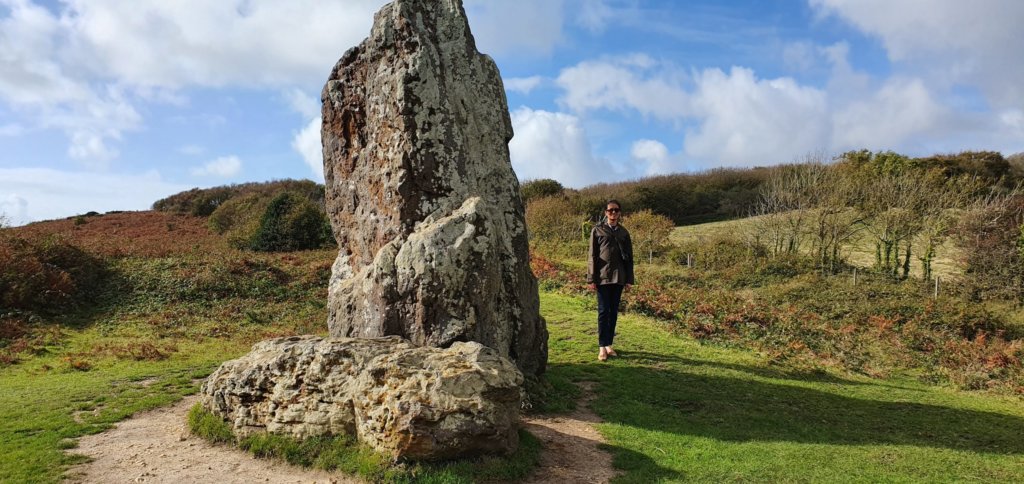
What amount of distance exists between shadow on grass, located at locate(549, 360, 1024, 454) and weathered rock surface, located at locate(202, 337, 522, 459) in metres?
2.84

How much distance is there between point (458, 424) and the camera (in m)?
6.07

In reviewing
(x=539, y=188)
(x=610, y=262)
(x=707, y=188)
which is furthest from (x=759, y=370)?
(x=707, y=188)

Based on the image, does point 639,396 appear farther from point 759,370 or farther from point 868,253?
point 868,253

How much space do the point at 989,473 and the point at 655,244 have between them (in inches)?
873

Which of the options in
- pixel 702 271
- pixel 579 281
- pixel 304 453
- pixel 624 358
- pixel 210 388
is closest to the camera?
pixel 304 453

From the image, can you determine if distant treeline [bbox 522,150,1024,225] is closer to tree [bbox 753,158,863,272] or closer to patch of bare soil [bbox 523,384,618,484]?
tree [bbox 753,158,863,272]

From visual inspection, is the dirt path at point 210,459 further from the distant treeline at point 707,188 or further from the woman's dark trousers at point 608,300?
the distant treeline at point 707,188

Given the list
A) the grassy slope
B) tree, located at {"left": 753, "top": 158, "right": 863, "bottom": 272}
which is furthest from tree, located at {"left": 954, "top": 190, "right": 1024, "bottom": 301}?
tree, located at {"left": 753, "top": 158, "right": 863, "bottom": 272}

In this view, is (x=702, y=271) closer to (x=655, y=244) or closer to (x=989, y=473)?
(x=655, y=244)

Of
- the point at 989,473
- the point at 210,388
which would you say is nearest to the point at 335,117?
the point at 210,388

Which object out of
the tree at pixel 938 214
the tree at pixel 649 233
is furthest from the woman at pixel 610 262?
the tree at pixel 649 233

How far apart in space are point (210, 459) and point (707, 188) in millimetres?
45008

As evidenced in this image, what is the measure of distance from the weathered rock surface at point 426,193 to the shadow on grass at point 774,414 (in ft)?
5.64

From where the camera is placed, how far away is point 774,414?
29.7ft
